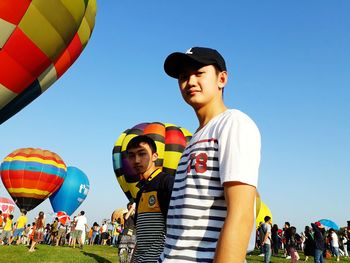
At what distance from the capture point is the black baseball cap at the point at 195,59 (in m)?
1.89

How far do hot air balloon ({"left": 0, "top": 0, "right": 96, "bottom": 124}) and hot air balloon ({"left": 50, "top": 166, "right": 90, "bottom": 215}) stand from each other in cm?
2033

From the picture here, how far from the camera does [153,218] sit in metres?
3.44

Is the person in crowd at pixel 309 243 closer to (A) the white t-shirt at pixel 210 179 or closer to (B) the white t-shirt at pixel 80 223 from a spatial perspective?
(B) the white t-shirt at pixel 80 223

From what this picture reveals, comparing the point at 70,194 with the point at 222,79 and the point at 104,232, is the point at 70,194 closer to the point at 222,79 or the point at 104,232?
the point at 104,232

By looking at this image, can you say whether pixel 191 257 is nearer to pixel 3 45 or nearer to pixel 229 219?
pixel 229 219

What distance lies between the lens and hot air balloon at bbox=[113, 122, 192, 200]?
60.6 ft

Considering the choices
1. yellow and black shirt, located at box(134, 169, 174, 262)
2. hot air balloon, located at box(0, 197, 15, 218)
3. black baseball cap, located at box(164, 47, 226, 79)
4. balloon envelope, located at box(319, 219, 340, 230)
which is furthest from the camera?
hot air balloon, located at box(0, 197, 15, 218)

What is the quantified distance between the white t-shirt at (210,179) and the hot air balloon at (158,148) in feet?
53.2

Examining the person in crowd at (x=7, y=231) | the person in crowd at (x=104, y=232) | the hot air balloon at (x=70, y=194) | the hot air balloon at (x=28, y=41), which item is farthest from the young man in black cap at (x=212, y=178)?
the hot air balloon at (x=70, y=194)

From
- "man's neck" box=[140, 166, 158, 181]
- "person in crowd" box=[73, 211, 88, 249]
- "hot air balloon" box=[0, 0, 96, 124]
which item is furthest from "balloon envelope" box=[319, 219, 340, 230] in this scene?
"man's neck" box=[140, 166, 158, 181]

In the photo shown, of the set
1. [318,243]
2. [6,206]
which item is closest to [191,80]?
[318,243]

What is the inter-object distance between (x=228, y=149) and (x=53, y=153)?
91.6 ft

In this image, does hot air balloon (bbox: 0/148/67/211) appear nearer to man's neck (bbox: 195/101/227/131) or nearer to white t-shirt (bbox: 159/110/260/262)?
man's neck (bbox: 195/101/227/131)

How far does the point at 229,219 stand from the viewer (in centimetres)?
149
